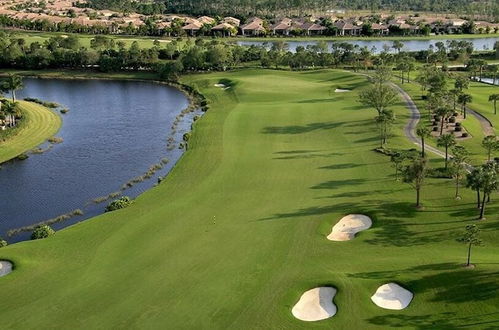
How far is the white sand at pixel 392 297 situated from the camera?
37.6 m

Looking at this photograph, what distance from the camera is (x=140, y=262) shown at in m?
44.3

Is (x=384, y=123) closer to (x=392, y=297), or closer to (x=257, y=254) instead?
(x=257, y=254)

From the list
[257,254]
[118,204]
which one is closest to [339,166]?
[257,254]

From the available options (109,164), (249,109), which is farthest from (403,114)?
(109,164)

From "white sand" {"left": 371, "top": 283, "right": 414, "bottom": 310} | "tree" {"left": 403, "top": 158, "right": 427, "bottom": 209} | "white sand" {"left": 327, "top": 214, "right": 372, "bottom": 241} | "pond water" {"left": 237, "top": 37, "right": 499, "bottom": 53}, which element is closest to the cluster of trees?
"tree" {"left": 403, "top": 158, "right": 427, "bottom": 209}

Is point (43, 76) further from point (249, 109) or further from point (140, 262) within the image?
point (140, 262)

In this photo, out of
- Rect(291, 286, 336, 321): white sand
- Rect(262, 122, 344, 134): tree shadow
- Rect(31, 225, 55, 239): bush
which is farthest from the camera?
Rect(262, 122, 344, 134): tree shadow

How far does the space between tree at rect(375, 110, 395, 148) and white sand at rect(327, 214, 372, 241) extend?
22.8 meters

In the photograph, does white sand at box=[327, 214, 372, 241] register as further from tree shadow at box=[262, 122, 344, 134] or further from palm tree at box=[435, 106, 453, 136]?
tree shadow at box=[262, 122, 344, 134]

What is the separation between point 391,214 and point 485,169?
933 cm

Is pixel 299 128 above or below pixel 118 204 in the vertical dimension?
above

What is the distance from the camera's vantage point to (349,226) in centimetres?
5081

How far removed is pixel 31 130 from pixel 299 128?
4343 cm

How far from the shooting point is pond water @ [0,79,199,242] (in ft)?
197
